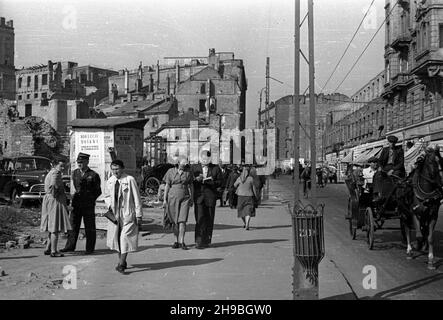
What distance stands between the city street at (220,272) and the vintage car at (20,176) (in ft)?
32.8

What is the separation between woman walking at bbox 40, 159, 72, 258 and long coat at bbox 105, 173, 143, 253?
190 cm

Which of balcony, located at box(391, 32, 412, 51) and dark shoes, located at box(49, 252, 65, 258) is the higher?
balcony, located at box(391, 32, 412, 51)

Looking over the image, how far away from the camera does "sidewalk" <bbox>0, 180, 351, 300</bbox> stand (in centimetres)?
689

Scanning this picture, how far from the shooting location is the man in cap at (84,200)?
10234mm

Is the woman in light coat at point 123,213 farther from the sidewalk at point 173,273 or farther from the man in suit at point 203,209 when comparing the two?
the man in suit at point 203,209

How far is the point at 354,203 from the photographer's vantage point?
12.0 meters

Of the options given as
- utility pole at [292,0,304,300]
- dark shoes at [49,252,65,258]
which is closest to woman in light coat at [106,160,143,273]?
dark shoes at [49,252,65,258]

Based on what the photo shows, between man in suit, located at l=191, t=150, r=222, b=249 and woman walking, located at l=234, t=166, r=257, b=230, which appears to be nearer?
man in suit, located at l=191, t=150, r=222, b=249

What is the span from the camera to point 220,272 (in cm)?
828

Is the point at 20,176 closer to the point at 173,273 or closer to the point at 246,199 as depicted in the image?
the point at 246,199

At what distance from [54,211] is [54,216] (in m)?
0.13

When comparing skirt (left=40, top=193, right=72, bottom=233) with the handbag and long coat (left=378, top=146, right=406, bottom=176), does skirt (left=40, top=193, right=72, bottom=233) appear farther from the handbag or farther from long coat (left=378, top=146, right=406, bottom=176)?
long coat (left=378, top=146, right=406, bottom=176)
